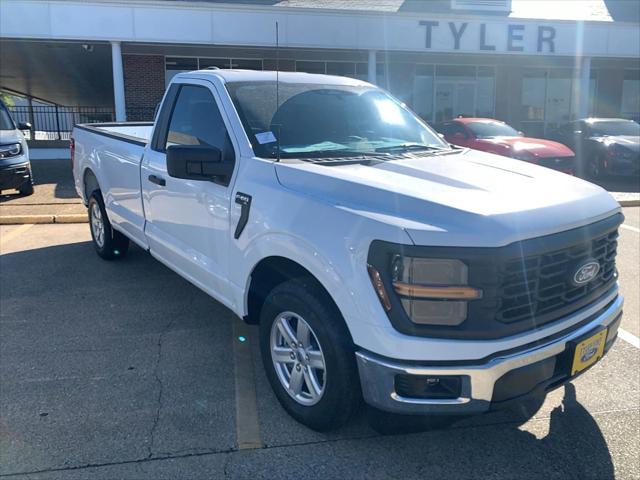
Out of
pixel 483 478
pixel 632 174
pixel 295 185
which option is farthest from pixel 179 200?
pixel 632 174

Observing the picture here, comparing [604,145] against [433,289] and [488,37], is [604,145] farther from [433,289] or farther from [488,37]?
[433,289]

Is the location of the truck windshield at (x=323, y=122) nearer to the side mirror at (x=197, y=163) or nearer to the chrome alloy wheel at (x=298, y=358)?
the side mirror at (x=197, y=163)

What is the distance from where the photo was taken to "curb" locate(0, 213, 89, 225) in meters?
8.95

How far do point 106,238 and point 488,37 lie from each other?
15992 mm

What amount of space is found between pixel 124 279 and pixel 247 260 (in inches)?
118

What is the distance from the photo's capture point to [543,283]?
9.08 feet

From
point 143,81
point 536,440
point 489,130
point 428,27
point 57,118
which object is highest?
point 428,27

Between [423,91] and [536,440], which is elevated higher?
[423,91]

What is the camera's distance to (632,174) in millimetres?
13695

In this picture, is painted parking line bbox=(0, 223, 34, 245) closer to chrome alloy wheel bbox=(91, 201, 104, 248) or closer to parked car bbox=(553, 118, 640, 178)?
chrome alloy wheel bbox=(91, 201, 104, 248)

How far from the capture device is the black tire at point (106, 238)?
251 inches

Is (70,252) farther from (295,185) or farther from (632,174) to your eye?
(632,174)

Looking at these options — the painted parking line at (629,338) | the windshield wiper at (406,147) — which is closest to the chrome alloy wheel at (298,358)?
the windshield wiper at (406,147)

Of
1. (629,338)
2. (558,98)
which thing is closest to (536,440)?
(629,338)
